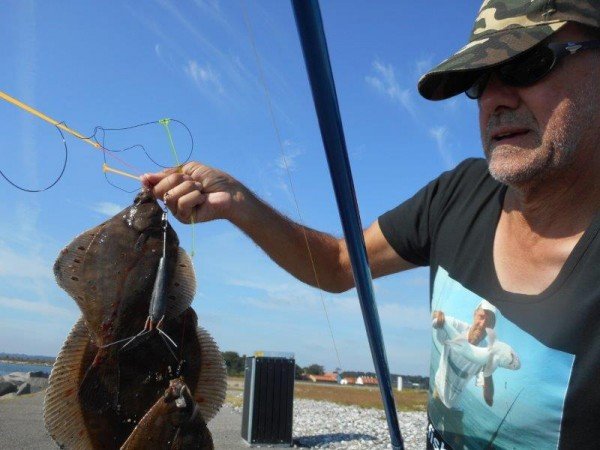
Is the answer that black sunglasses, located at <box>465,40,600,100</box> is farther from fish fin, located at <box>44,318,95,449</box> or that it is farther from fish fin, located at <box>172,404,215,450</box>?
fish fin, located at <box>44,318,95,449</box>

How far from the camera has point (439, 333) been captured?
2.66 m

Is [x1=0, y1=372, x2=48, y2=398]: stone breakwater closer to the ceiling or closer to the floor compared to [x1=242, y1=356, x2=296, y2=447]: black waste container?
closer to the ceiling

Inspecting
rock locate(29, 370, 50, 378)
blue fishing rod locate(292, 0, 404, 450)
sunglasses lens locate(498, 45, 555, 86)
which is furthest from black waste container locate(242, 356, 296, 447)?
rock locate(29, 370, 50, 378)

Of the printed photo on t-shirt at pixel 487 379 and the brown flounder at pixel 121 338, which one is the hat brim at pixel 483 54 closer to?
the printed photo on t-shirt at pixel 487 379

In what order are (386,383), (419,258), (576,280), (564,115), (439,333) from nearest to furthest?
1. (576,280)
2. (564,115)
3. (439,333)
4. (386,383)
5. (419,258)

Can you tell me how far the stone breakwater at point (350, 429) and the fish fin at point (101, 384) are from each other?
405 inches

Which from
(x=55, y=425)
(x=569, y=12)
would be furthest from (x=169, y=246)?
(x=569, y=12)

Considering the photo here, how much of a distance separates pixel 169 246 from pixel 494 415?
5.60 feet

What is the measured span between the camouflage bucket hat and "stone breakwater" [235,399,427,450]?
11.0m

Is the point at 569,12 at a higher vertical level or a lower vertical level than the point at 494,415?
higher

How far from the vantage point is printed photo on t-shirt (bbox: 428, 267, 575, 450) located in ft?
7.00

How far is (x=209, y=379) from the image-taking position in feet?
9.65

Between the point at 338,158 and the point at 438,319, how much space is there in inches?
39.6

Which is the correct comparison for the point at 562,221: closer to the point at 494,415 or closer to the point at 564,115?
the point at 564,115
